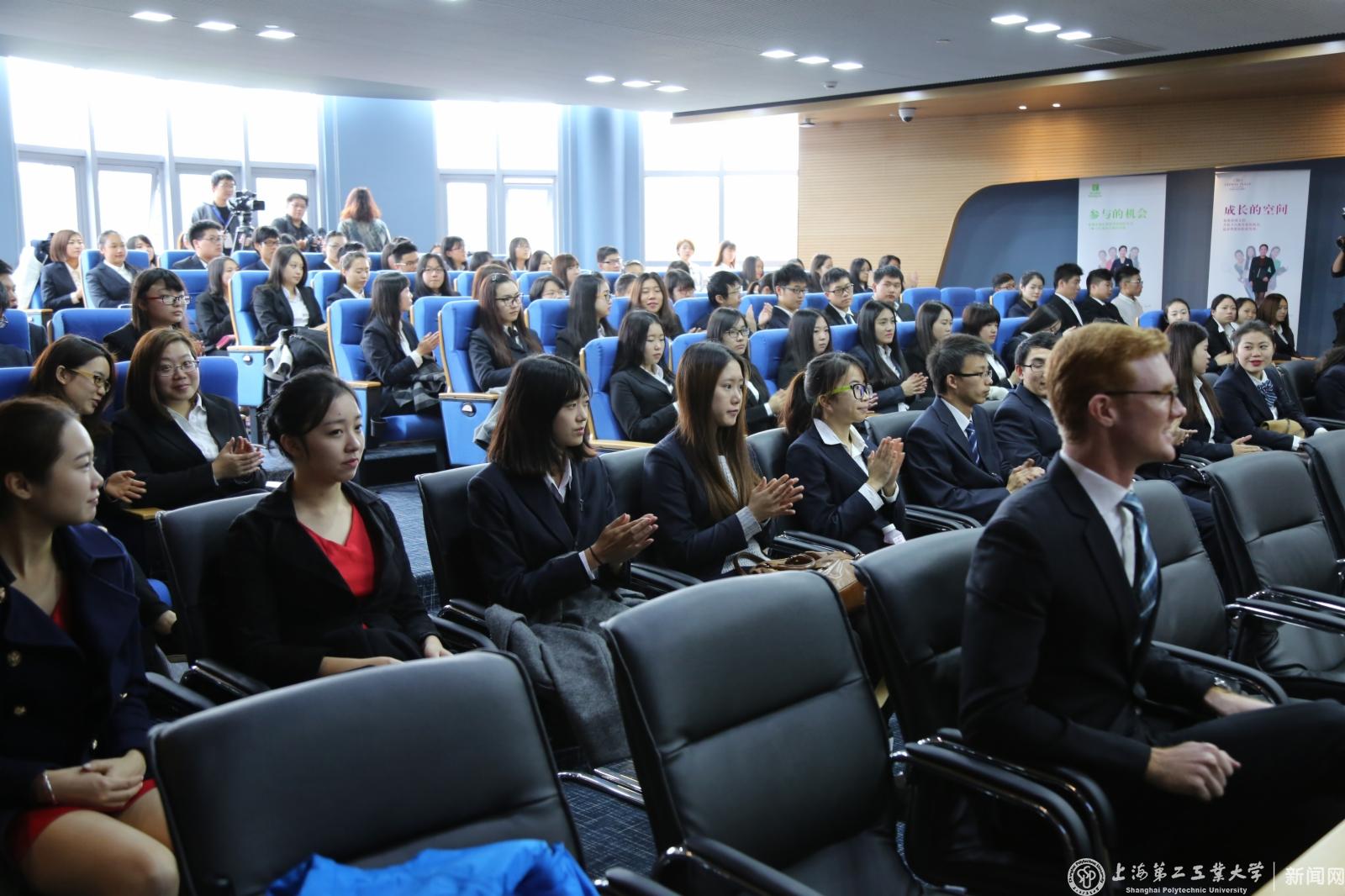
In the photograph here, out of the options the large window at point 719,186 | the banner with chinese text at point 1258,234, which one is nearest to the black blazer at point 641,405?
the banner with chinese text at point 1258,234

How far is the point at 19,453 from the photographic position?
1.90 metres

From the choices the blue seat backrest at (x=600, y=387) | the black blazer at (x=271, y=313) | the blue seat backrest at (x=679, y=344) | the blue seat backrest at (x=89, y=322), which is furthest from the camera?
the black blazer at (x=271, y=313)

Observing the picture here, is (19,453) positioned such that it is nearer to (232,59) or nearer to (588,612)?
(588,612)

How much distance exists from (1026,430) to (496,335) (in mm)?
2852

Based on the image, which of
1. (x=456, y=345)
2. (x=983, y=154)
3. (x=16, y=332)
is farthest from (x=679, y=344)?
(x=983, y=154)

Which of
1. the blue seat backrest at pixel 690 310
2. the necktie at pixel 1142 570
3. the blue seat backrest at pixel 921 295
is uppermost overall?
the blue seat backrest at pixel 921 295

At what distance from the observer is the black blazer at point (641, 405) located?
4.91m

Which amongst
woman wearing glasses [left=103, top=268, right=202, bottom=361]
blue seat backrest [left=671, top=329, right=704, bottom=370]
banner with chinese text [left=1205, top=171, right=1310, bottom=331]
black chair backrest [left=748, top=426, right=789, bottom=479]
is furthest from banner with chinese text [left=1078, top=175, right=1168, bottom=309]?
woman wearing glasses [left=103, top=268, right=202, bottom=361]

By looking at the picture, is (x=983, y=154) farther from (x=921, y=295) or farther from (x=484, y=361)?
(x=484, y=361)

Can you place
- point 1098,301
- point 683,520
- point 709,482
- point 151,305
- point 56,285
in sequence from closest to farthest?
point 683,520
point 709,482
point 151,305
point 56,285
point 1098,301

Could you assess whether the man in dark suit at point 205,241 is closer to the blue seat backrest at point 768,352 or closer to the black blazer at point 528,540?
the blue seat backrest at point 768,352

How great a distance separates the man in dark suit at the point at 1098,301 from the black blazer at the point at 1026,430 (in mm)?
5894

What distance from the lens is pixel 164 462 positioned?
11.0 feet

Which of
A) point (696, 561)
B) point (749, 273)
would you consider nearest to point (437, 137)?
point (749, 273)
